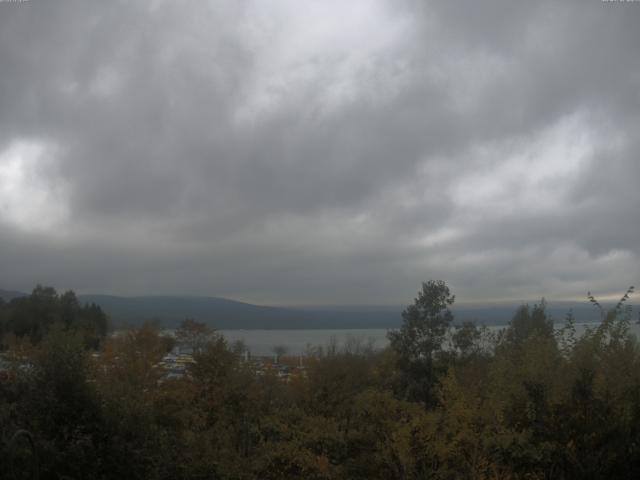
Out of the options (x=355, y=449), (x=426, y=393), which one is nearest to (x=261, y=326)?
(x=426, y=393)

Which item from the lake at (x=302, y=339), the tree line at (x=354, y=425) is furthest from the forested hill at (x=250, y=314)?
the tree line at (x=354, y=425)

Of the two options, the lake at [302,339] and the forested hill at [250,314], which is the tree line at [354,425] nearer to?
the lake at [302,339]

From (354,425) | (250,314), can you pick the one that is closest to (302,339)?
(250,314)

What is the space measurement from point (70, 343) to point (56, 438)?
3.45 m

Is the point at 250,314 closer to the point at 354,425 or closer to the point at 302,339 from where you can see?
the point at 302,339

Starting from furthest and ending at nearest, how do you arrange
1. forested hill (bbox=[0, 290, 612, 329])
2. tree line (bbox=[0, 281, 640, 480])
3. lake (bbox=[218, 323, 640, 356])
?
forested hill (bbox=[0, 290, 612, 329]), lake (bbox=[218, 323, 640, 356]), tree line (bbox=[0, 281, 640, 480])

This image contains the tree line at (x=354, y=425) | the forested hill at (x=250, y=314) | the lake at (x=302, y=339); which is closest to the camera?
the tree line at (x=354, y=425)

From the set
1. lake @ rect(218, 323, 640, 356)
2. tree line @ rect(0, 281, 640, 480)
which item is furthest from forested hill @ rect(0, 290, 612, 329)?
tree line @ rect(0, 281, 640, 480)

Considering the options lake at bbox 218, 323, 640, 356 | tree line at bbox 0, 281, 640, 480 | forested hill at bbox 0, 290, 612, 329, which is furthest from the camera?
forested hill at bbox 0, 290, 612, 329

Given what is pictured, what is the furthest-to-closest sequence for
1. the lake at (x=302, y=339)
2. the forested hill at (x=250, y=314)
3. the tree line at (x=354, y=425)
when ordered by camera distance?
1. the forested hill at (x=250, y=314)
2. the lake at (x=302, y=339)
3. the tree line at (x=354, y=425)

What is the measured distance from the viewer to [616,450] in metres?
13.3

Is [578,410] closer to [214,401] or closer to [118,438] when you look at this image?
[118,438]

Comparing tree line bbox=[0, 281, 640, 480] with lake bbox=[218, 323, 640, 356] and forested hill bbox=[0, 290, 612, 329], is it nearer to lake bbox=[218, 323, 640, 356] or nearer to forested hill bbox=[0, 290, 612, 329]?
lake bbox=[218, 323, 640, 356]

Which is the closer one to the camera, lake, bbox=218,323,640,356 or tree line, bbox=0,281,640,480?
tree line, bbox=0,281,640,480
